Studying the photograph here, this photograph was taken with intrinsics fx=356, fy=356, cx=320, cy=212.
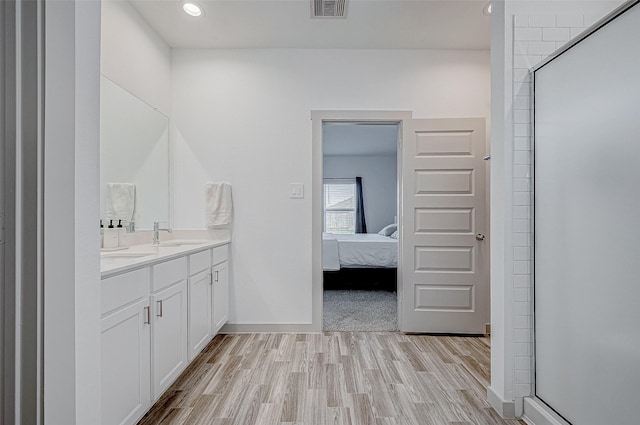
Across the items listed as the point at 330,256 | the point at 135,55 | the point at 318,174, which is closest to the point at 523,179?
the point at 318,174

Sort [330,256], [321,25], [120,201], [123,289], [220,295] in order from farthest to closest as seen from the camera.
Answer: [330,256] < [220,295] < [321,25] < [120,201] < [123,289]

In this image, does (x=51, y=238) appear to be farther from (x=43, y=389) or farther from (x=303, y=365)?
(x=303, y=365)

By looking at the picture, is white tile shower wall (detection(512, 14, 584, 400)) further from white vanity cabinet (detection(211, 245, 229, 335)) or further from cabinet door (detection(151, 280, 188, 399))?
white vanity cabinet (detection(211, 245, 229, 335))

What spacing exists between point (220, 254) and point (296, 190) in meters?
0.85

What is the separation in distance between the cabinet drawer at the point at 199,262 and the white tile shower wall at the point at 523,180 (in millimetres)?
1873

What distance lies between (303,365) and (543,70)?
224 centimetres

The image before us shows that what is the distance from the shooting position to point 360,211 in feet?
26.1

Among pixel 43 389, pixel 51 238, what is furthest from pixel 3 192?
pixel 43 389

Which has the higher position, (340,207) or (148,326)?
(340,207)

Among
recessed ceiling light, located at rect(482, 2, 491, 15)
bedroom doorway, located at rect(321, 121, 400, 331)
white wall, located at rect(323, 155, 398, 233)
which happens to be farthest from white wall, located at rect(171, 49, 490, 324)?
white wall, located at rect(323, 155, 398, 233)

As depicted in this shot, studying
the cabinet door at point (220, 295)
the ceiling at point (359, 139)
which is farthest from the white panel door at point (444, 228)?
the ceiling at point (359, 139)

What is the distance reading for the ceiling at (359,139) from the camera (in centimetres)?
572

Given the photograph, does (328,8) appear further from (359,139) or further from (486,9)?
(359,139)

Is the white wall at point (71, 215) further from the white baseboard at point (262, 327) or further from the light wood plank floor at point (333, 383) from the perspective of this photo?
the white baseboard at point (262, 327)
